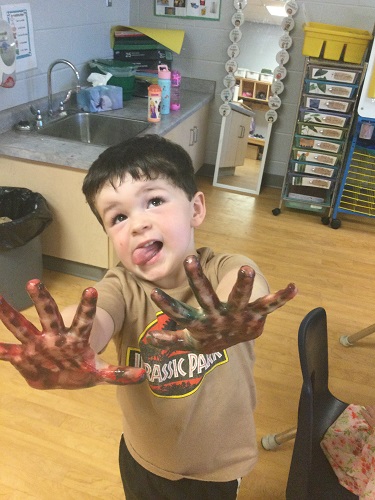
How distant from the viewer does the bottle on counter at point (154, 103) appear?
7.86 feet

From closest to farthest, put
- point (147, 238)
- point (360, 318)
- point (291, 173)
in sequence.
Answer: point (147, 238)
point (360, 318)
point (291, 173)

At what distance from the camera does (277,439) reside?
1427mm

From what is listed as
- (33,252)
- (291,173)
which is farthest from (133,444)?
(291,173)

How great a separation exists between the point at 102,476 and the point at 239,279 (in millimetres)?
1133

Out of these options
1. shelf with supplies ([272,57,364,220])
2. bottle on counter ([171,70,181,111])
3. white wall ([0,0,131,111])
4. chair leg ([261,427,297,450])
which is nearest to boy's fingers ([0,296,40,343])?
chair leg ([261,427,297,450])

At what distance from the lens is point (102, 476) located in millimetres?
1345

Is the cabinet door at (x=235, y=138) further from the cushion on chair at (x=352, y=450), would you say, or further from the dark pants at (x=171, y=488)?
the dark pants at (x=171, y=488)

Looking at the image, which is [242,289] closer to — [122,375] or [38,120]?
[122,375]

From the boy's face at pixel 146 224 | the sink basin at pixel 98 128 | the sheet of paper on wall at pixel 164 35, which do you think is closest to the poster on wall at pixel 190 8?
the sheet of paper on wall at pixel 164 35

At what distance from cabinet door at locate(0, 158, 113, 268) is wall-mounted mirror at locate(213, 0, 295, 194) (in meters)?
1.64

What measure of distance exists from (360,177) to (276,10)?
1311mm

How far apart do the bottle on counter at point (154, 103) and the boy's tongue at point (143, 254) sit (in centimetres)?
192

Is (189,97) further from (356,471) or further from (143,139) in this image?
(356,471)

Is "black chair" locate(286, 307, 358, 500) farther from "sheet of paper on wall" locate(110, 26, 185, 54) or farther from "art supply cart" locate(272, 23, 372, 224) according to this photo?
"sheet of paper on wall" locate(110, 26, 185, 54)
